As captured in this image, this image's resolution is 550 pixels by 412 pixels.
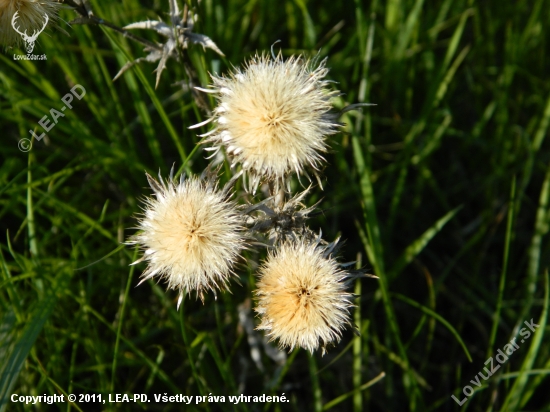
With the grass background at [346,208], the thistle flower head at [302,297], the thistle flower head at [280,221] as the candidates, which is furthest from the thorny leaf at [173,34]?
the thistle flower head at [302,297]

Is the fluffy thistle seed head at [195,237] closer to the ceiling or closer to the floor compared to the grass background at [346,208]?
closer to the floor

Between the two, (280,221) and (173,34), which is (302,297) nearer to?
(280,221)

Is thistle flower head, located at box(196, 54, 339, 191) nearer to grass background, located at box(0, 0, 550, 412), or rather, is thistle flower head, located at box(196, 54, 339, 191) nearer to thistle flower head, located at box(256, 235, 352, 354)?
thistle flower head, located at box(256, 235, 352, 354)

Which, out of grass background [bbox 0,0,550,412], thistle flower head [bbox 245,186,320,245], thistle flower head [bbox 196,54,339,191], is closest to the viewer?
thistle flower head [bbox 196,54,339,191]

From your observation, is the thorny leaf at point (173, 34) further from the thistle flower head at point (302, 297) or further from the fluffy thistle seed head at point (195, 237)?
the thistle flower head at point (302, 297)

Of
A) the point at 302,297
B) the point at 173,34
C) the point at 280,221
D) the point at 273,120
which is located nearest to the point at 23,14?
the point at 173,34

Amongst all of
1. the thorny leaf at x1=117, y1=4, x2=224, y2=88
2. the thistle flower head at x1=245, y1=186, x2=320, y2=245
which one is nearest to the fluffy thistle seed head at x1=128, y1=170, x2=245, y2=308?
the thistle flower head at x1=245, y1=186, x2=320, y2=245
